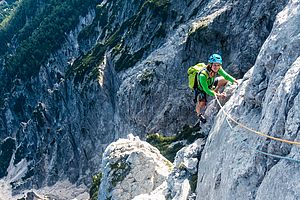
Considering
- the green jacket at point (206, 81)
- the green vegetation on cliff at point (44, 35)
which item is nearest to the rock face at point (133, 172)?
the green jacket at point (206, 81)

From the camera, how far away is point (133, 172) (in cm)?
2808

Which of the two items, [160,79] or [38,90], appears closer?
[160,79]

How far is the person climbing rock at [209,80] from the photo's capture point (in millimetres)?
18305

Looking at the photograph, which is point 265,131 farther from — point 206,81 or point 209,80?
point 209,80

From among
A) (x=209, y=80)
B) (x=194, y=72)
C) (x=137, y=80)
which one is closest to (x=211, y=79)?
(x=209, y=80)

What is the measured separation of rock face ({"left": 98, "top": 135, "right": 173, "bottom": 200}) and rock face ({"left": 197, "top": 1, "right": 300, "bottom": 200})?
9.86 m

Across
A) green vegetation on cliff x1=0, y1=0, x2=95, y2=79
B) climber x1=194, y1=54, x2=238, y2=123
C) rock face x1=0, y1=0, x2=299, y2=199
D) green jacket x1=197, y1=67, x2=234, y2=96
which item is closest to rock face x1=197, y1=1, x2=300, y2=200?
rock face x1=0, y1=0, x2=299, y2=199

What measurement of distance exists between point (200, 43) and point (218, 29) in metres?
3.10

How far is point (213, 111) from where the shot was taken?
21.1m

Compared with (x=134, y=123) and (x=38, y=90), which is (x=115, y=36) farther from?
(x=38, y=90)

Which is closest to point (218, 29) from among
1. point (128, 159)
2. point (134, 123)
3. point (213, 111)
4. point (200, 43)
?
point (200, 43)

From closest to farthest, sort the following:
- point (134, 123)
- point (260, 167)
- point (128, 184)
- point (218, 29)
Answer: point (260, 167), point (128, 184), point (218, 29), point (134, 123)

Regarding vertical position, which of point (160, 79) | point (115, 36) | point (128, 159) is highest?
point (115, 36)

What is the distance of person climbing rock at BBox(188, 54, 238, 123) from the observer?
1830cm
